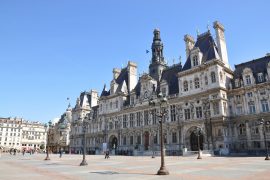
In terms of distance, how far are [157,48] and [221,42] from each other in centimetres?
1865

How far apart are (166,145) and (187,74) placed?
1546cm

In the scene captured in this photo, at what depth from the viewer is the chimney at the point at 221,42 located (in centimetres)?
5127

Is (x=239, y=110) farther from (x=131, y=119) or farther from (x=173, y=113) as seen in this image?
(x=131, y=119)

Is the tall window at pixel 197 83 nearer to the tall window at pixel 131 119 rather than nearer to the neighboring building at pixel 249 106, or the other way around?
the neighboring building at pixel 249 106

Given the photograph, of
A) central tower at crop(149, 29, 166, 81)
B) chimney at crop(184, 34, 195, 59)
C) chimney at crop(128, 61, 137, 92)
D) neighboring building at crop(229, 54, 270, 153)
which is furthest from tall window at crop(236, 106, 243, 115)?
chimney at crop(128, 61, 137, 92)

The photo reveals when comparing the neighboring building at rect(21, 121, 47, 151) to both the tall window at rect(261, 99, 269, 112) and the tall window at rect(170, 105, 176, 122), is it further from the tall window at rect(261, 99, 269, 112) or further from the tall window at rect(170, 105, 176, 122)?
the tall window at rect(261, 99, 269, 112)

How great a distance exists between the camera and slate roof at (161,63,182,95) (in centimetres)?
5581

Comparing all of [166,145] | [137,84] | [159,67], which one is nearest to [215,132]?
[166,145]

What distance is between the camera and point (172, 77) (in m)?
58.6

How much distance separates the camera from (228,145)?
42.7m

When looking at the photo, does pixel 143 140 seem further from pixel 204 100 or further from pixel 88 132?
pixel 88 132

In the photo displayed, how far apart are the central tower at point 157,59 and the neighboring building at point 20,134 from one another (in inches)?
3578

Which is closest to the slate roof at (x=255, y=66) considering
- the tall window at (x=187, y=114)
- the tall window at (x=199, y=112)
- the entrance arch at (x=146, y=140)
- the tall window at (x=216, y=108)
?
the tall window at (x=216, y=108)

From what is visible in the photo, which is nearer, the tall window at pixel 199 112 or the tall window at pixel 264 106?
A: the tall window at pixel 264 106
